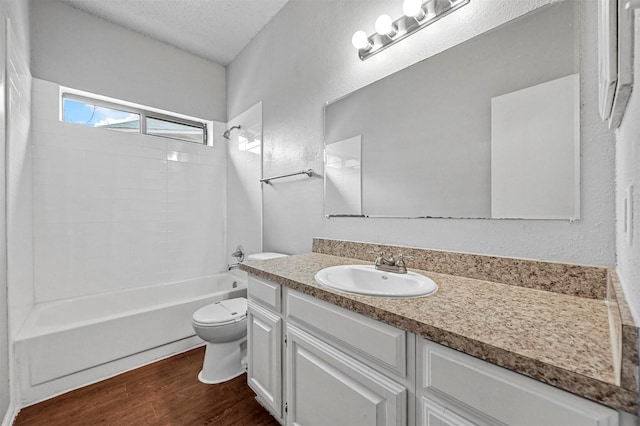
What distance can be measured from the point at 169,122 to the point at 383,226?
264cm

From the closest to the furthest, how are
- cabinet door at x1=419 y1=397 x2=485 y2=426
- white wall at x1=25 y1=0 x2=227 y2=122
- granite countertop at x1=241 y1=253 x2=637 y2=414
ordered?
granite countertop at x1=241 y1=253 x2=637 y2=414 → cabinet door at x1=419 y1=397 x2=485 y2=426 → white wall at x1=25 y1=0 x2=227 y2=122

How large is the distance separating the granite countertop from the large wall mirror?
33 centimetres

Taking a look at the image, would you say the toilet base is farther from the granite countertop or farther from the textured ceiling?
the textured ceiling

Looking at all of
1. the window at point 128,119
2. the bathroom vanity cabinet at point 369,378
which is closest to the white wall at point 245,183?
the window at point 128,119

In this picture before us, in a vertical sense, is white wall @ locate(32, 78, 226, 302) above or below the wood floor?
above

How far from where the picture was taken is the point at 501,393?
60cm

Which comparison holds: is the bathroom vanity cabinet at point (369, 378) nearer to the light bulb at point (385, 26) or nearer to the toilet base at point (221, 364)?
the toilet base at point (221, 364)

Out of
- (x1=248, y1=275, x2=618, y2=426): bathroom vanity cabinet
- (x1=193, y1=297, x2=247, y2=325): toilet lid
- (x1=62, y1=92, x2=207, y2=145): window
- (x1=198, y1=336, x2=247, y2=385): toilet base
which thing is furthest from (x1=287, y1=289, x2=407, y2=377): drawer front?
(x1=62, y1=92, x2=207, y2=145): window

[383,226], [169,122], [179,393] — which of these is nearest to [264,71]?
[169,122]

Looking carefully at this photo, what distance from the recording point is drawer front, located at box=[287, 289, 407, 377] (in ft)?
2.66

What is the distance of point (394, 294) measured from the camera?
3.05 ft

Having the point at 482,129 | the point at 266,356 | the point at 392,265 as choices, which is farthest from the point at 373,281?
the point at 482,129

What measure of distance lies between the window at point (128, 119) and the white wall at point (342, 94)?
1.66 feet

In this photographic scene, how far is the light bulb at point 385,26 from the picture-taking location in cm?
141
